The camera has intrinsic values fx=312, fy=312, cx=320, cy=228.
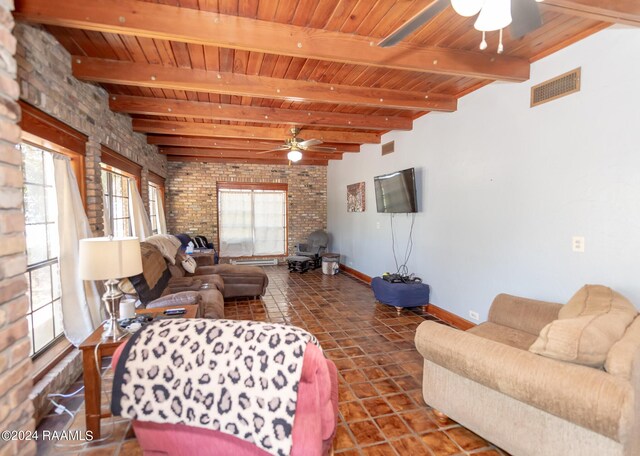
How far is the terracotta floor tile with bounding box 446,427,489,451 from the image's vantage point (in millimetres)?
1908

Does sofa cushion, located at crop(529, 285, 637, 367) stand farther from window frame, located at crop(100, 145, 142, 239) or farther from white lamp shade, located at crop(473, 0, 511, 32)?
window frame, located at crop(100, 145, 142, 239)

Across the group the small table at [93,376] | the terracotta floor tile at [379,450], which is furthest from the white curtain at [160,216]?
the terracotta floor tile at [379,450]

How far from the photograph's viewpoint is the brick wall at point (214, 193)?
24.4ft

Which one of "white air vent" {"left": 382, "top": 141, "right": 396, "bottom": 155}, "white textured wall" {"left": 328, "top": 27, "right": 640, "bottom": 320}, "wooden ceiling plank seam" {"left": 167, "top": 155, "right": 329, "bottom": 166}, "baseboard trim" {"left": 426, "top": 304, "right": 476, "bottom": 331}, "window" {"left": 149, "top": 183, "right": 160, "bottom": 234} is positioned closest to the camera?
"white textured wall" {"left": 328, "top": 27, "right": 640, "bottom": 320}

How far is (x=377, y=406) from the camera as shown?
2268 millimetres

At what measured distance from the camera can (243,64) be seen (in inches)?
116

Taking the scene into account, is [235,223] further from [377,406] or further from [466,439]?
[466,439]

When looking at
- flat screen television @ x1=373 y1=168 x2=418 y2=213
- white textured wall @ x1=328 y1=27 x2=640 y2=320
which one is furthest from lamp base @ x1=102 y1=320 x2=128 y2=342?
flat screen television @ x1=373 y1=168 x2=418 y2=213

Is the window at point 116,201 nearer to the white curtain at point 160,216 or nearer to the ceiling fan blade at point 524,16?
the white curtain at point 160,216

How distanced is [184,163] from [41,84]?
5.43 m

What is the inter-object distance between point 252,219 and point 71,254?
5.57m

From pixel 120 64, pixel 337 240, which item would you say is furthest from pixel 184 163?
pixel 120 64

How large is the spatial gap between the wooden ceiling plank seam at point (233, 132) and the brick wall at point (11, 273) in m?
3.24

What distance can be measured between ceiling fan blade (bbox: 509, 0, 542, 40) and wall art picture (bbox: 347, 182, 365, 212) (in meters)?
4.73
